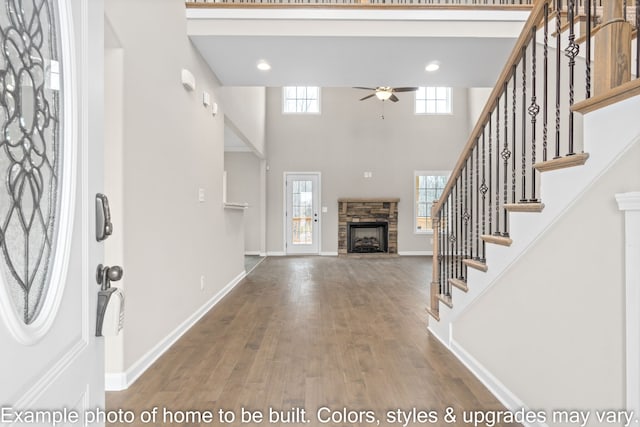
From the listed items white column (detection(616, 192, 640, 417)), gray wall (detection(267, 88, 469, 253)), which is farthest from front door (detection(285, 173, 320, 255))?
white column (detection(616, 192, 640, 417))

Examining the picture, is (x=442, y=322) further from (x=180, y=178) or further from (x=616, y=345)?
(x=180, y=178)

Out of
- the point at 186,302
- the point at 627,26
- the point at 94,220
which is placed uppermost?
the point at 627,26

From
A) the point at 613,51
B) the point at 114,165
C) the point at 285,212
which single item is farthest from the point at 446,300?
the point at 285,212

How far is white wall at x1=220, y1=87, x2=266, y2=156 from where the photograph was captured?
504cm

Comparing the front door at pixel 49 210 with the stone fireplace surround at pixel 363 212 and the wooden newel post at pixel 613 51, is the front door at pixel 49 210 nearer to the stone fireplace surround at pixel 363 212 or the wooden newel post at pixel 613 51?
the wooden newel post at pixel 613 51

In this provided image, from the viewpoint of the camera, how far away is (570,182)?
146 cm

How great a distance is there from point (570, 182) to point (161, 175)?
2.51 meters

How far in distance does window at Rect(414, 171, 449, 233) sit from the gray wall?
157 mm

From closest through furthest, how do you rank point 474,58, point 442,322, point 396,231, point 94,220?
point 94,220, point 442,322, point 474,58, point 396,231

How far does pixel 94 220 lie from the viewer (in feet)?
2.77

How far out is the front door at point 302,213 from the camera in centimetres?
895

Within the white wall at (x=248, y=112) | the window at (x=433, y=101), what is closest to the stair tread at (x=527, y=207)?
the white wall at (x=248, y=112)

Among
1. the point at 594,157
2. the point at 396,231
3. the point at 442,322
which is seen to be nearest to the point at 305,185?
the point at 396,231

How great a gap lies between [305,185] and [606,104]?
781cm
